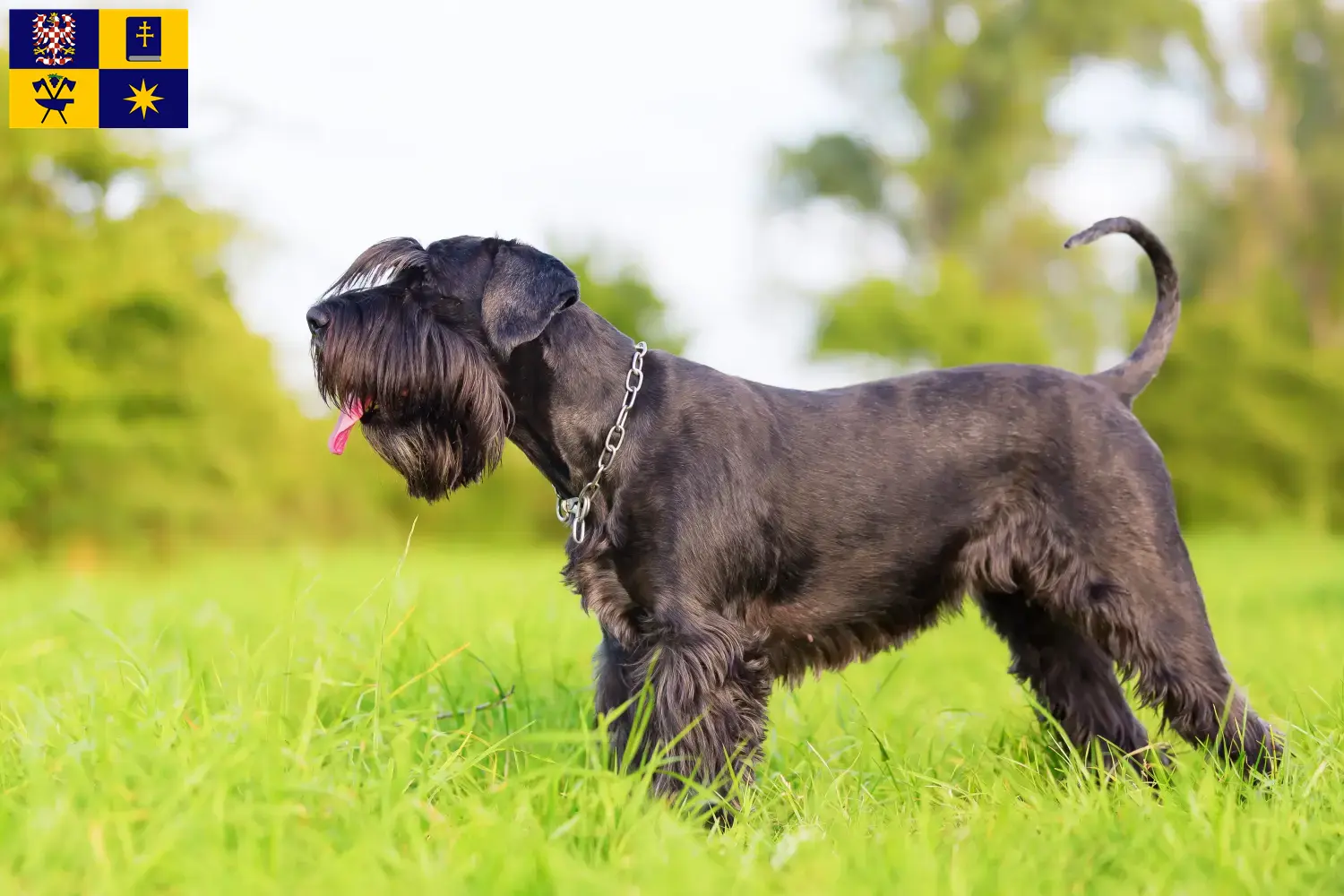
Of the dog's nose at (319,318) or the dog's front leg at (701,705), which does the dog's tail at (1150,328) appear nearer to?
the dog's front leg at (701,705)

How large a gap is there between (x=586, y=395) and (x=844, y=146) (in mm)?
20298

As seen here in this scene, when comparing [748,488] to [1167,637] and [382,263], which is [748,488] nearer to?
[382,263]

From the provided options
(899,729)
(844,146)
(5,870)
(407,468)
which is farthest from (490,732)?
(844,146)

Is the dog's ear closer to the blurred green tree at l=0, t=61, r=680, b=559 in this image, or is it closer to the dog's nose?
the dog's nose

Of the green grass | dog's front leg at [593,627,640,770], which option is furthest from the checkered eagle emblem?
dog's front leg at [593,627,640,770]

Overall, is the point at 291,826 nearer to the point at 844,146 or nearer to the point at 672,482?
the point at 672,482

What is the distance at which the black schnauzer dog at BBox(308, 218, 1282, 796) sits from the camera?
3.55 meters

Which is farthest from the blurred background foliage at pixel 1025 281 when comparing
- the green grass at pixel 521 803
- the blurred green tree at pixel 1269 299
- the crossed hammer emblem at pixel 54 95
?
the green grass at pixel 521 803

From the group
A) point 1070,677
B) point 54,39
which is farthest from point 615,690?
point 54,39

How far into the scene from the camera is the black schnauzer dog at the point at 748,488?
11.7 feet

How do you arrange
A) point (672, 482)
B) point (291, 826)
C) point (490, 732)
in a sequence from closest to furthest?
point (291, 826) < point (672, 482) < point (490, 732)

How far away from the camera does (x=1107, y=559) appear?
392 cm

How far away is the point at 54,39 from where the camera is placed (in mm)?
7234

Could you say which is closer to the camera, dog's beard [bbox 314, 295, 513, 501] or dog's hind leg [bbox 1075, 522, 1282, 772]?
dog's beard [bbox 314, 295, 513, 501]
